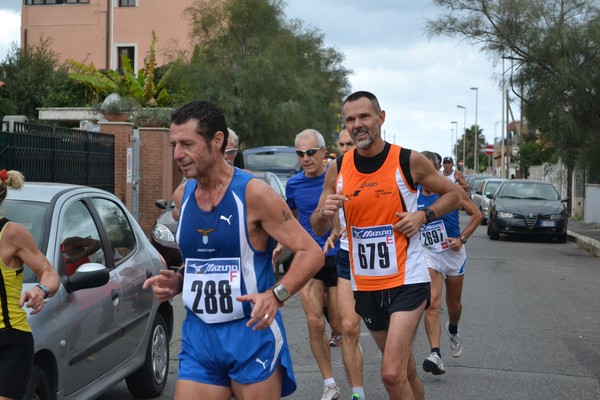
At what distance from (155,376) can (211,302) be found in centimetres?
336

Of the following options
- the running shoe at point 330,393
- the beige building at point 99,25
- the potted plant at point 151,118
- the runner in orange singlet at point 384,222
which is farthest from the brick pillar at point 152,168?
the beige building at point 99,25

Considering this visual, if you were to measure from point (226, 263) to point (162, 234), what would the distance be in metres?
11.2

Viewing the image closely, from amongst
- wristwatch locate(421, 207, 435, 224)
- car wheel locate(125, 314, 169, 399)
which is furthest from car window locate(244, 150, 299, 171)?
wristwatch locate(421, 207, 435, 224)

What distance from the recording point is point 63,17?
56.8 metres

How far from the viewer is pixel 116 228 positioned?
7.26 m

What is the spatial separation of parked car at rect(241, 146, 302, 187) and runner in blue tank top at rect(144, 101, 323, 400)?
18988 mm

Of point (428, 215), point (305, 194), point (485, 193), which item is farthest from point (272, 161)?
point (428, 215)

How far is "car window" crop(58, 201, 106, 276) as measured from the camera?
621cm

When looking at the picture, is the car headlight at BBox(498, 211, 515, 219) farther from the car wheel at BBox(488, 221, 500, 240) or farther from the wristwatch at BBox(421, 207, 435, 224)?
the wristwatch at BBox(421, 207, 435, 224)

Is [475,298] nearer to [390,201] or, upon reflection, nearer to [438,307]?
[438,307]

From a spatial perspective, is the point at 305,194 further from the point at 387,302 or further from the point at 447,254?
the point at 387,302

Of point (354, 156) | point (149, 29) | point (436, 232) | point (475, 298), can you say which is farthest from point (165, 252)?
point (149, 29)

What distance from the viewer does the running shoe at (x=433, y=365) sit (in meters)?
8.14

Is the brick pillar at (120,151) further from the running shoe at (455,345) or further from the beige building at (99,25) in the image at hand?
the beige building at (99,25)
